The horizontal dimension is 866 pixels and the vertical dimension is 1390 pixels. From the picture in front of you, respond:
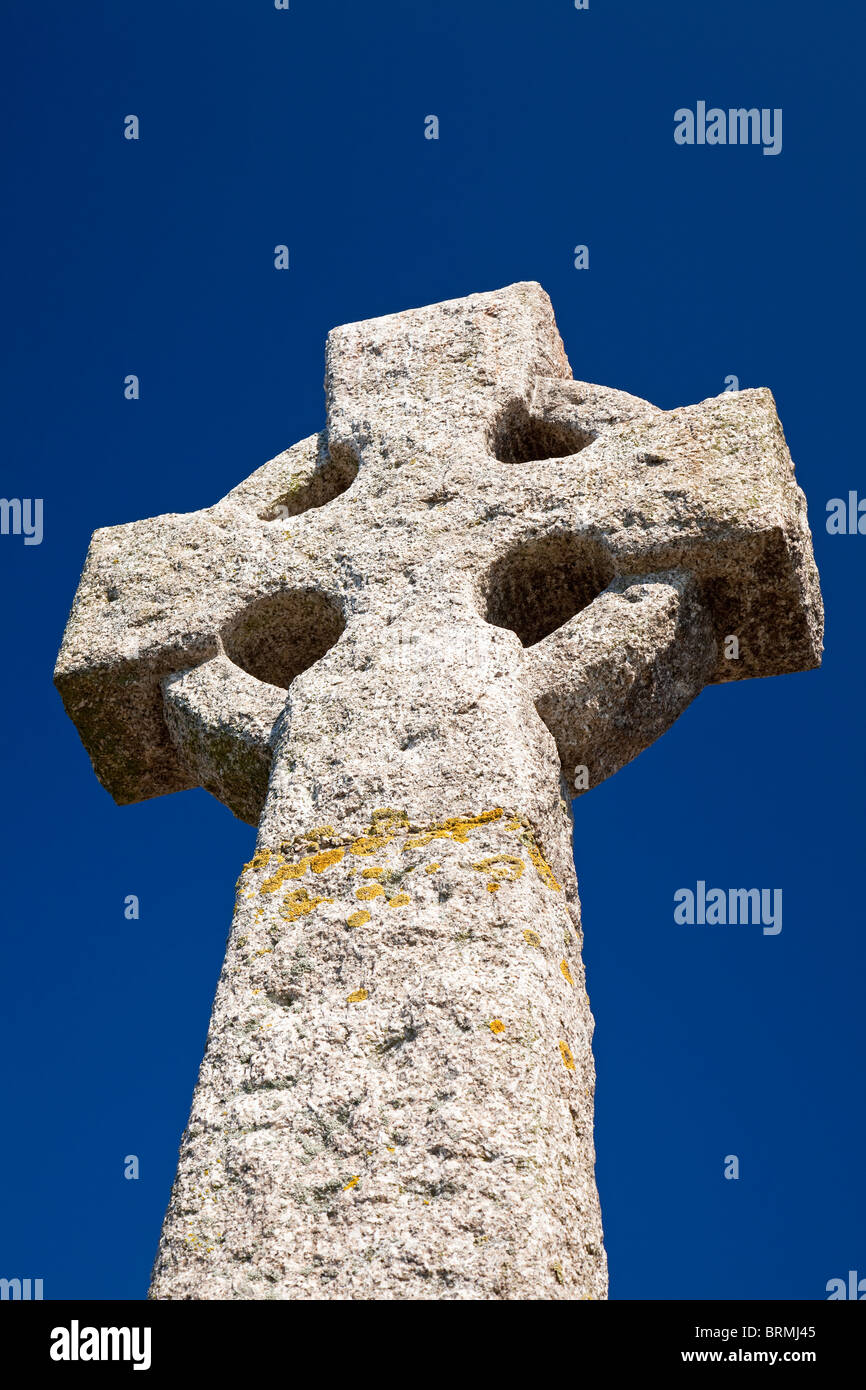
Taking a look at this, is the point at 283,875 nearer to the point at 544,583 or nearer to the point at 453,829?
the point at 453,829

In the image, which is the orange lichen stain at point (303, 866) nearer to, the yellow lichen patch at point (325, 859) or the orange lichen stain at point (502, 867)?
the yellow lichen patch at point (325, 859)

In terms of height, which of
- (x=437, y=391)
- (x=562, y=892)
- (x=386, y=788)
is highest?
(x=437, y=391)

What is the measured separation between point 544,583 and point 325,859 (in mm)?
1538

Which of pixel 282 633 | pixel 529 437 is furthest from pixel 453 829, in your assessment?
pixel 529 437

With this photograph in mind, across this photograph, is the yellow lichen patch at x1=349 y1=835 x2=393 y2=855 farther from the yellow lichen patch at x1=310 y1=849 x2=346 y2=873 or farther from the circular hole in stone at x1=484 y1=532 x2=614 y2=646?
the circular hole in stone at x1=484 y1=532 x2=614 y2=646

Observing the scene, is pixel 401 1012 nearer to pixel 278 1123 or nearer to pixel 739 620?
pixel 278 1123

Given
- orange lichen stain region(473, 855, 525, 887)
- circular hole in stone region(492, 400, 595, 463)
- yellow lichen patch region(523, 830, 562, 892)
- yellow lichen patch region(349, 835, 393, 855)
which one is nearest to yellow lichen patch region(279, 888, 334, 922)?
yellow lichen patch region(349, 835, 393, 855)

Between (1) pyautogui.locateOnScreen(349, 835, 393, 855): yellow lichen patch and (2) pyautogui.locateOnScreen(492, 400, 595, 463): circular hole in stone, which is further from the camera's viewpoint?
(2) pyautogui.locateOnScreen(492, 400, 595, 463): circular hole in stone

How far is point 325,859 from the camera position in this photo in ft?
13.8

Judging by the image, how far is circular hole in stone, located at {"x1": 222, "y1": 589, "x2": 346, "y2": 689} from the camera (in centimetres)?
539

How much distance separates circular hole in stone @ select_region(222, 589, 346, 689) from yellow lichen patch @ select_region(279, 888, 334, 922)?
1.43 metres

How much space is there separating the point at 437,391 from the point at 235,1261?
12.0 ft
